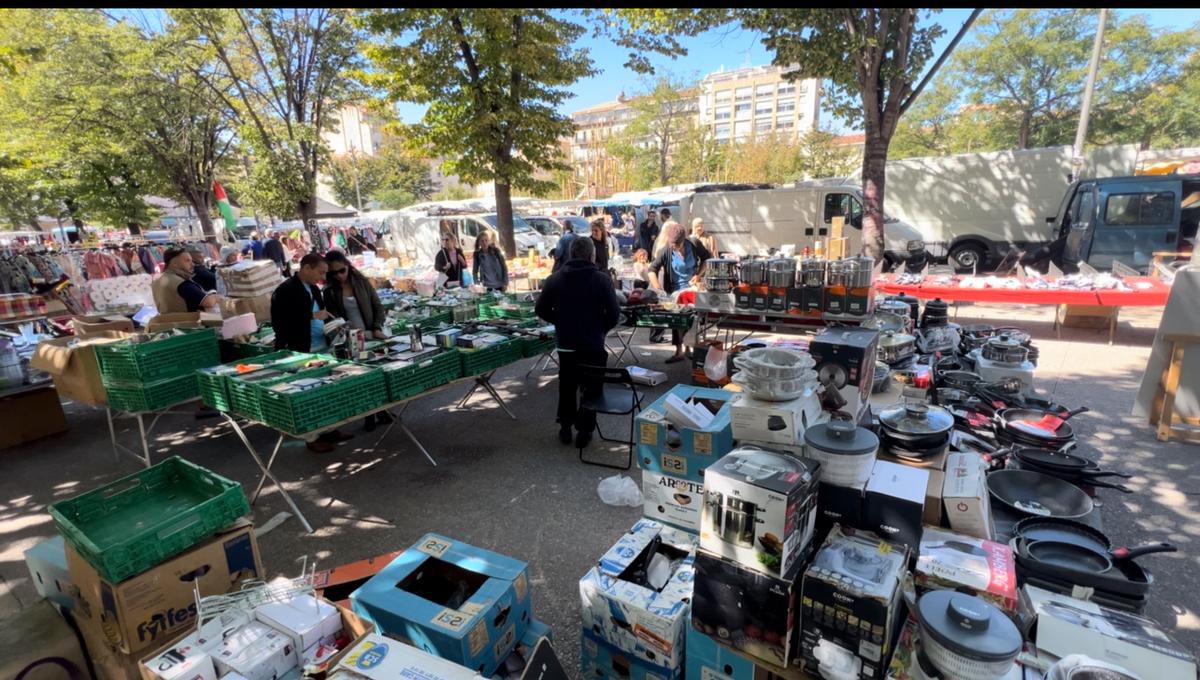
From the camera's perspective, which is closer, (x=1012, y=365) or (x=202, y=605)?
(x=202, y=605)

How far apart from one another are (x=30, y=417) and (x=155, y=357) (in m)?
2.66

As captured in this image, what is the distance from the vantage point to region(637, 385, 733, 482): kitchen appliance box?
112 inches

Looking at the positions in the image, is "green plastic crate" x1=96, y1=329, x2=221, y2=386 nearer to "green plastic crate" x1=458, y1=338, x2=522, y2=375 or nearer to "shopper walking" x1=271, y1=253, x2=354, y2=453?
"shopper walking" x1=271, y1=253, x2=354, y2=453

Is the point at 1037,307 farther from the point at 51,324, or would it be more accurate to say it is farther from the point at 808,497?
the point at 51,324

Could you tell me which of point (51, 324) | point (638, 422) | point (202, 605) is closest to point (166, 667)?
point (202, 605)

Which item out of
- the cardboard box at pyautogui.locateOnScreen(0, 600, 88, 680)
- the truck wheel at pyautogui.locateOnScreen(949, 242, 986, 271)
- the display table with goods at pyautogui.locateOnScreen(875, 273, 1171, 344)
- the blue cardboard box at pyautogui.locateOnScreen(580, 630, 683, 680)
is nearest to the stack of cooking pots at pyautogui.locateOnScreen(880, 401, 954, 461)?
the blue cardboard box at pyautogui.locateOnScreen(580, 630, 683, 680)

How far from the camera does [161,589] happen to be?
235 cm

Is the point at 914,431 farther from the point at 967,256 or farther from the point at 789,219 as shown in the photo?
the point at 967,256

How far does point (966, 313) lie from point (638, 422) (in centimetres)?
887

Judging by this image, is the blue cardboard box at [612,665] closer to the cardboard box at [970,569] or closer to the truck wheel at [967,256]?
the cardboard box at [970,569]

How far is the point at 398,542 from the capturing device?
3680 millimetres

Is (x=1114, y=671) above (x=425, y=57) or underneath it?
underneath

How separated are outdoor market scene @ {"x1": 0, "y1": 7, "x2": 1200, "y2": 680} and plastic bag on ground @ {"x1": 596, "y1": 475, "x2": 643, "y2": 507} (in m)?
0.02

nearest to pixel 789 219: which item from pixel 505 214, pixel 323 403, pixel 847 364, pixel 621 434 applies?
pixel 505 214
